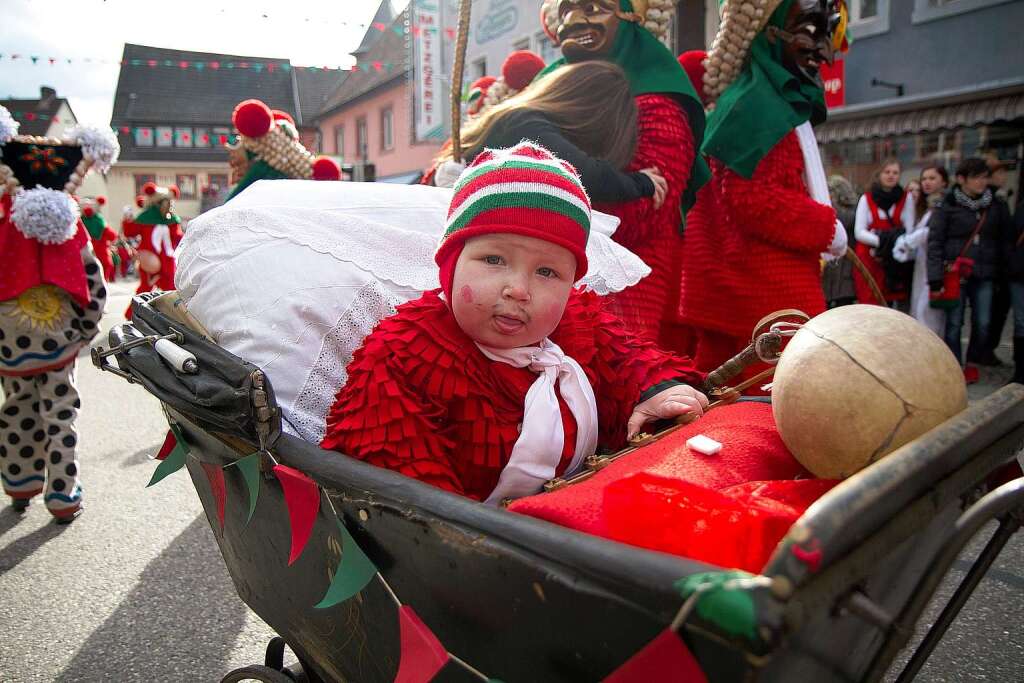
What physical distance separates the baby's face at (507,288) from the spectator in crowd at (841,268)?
5.34 meters

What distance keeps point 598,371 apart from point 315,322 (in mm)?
656

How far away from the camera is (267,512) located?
1.37 metres

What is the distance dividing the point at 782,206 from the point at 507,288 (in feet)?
5.38

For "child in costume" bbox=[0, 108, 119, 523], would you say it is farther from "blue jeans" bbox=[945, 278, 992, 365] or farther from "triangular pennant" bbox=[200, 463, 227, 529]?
"blue jeans" bbox=[945, 278, 992, 365]

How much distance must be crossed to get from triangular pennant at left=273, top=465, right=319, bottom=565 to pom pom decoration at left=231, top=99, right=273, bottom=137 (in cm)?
374

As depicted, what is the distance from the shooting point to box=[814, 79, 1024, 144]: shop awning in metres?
8.59

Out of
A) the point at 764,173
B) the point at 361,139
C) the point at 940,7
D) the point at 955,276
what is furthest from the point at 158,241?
the point at 361,139

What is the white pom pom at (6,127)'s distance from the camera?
10.3 ft

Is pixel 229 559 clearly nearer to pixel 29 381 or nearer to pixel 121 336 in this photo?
pixel 121 336

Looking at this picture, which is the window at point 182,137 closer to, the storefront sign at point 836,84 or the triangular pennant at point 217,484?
the storefront sign at point 836,84

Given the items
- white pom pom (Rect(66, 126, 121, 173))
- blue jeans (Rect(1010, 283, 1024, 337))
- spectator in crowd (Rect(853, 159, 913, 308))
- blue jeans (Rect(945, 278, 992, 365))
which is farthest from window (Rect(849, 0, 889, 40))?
white pom pom (Rect(66, 126, 121, 173))

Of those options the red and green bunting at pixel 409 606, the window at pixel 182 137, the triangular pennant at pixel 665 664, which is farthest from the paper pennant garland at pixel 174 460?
the window at pixel 182 137

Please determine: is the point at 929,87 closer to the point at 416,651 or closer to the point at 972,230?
the point at 972,230

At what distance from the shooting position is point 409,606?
107cm
